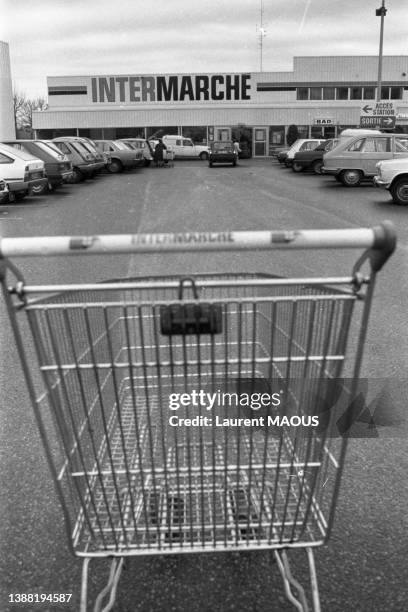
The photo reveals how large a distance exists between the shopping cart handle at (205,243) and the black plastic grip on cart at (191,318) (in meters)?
0.15

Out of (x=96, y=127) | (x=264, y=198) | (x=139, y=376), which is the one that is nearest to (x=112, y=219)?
(x=264, y=198)

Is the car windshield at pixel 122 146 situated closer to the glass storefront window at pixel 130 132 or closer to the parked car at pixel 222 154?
the parked car at pixel 222 154

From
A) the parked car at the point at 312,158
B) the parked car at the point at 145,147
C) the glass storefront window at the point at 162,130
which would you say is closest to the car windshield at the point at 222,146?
the parked car at the point at 145,147

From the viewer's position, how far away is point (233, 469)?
2.13m

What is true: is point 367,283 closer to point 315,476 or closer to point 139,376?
point 315,476

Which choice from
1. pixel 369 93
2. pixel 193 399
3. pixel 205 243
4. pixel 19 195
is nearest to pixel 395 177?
pixel 19 195

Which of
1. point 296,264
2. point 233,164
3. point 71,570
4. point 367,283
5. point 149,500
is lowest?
point 233,164

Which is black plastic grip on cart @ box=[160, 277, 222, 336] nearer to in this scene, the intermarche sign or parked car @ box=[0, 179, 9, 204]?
parked car @ box=[0, 179, 9, 204]

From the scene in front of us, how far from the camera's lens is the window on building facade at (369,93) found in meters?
50.9

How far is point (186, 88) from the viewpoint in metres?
48.8

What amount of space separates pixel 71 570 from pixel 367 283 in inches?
63.6

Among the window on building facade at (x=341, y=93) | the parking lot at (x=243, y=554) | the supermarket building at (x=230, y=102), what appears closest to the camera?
the parking lot at (x=243, y=554)

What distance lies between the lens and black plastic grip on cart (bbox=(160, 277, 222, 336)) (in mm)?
1750

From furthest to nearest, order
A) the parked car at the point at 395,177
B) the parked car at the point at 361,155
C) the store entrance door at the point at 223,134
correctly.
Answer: the store entrance door at the point at 223,134 → the parked car at the point at 361,155 → the parked car at the point at 395,177
